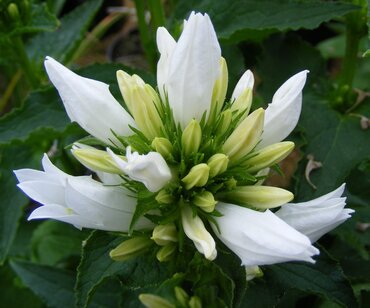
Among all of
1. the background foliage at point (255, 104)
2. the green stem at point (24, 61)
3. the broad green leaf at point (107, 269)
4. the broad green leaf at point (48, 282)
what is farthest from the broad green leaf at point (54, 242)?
the broad green leaf at point (107, 269)

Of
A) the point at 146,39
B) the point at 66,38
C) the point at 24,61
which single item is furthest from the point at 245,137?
the point at 66,38

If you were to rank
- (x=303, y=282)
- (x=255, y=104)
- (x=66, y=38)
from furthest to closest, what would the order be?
(x=66, y=38) → (x=255, y=104) → (x=303, y=282)

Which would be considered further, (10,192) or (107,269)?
(10,192)

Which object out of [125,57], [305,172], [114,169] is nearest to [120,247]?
[114,169]

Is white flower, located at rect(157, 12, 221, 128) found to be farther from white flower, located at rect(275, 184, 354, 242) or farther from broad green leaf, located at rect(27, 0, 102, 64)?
broad green leaf, located at rect(27, 0, 102, 64)

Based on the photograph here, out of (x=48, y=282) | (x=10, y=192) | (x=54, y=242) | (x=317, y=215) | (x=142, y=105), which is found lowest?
(x=54, y=242)

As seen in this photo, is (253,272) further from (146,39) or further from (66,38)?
(66,38)
